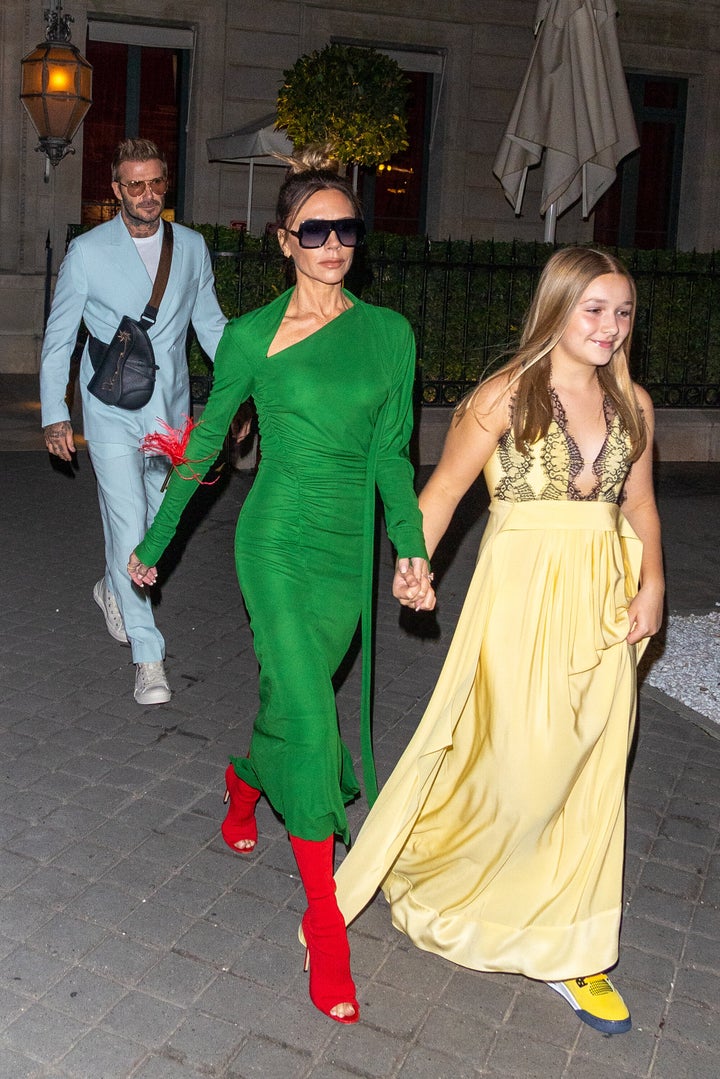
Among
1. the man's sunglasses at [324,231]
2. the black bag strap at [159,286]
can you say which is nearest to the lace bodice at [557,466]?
the man's sunglasses at [324,231]

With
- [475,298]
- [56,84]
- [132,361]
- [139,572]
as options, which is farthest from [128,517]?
[56,84]

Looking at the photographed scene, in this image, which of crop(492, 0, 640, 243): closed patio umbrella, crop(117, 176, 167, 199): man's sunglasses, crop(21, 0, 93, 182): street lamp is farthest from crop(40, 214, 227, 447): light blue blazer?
crop(21, 0, 93, 182): street lamp

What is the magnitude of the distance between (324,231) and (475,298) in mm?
8261

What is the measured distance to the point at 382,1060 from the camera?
11.0 ft

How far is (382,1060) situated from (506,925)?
55 cm

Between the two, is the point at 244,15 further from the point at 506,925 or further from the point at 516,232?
the point at 506,925

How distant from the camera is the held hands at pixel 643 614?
367cm

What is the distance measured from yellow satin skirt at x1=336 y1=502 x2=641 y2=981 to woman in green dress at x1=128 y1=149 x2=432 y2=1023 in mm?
209

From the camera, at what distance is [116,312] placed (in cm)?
566

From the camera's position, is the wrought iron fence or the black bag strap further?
the wrought iron fence

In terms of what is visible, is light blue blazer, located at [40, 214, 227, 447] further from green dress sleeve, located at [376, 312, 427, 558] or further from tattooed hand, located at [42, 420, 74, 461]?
green dress sleeve, located at [376, 312, 427, 558]

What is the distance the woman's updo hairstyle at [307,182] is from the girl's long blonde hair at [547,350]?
0.67 metres

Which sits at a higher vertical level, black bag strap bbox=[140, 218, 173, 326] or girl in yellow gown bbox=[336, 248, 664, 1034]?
black bag strap bbox=[140, 218, 173, 326]

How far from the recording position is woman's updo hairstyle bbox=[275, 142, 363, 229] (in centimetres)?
390
